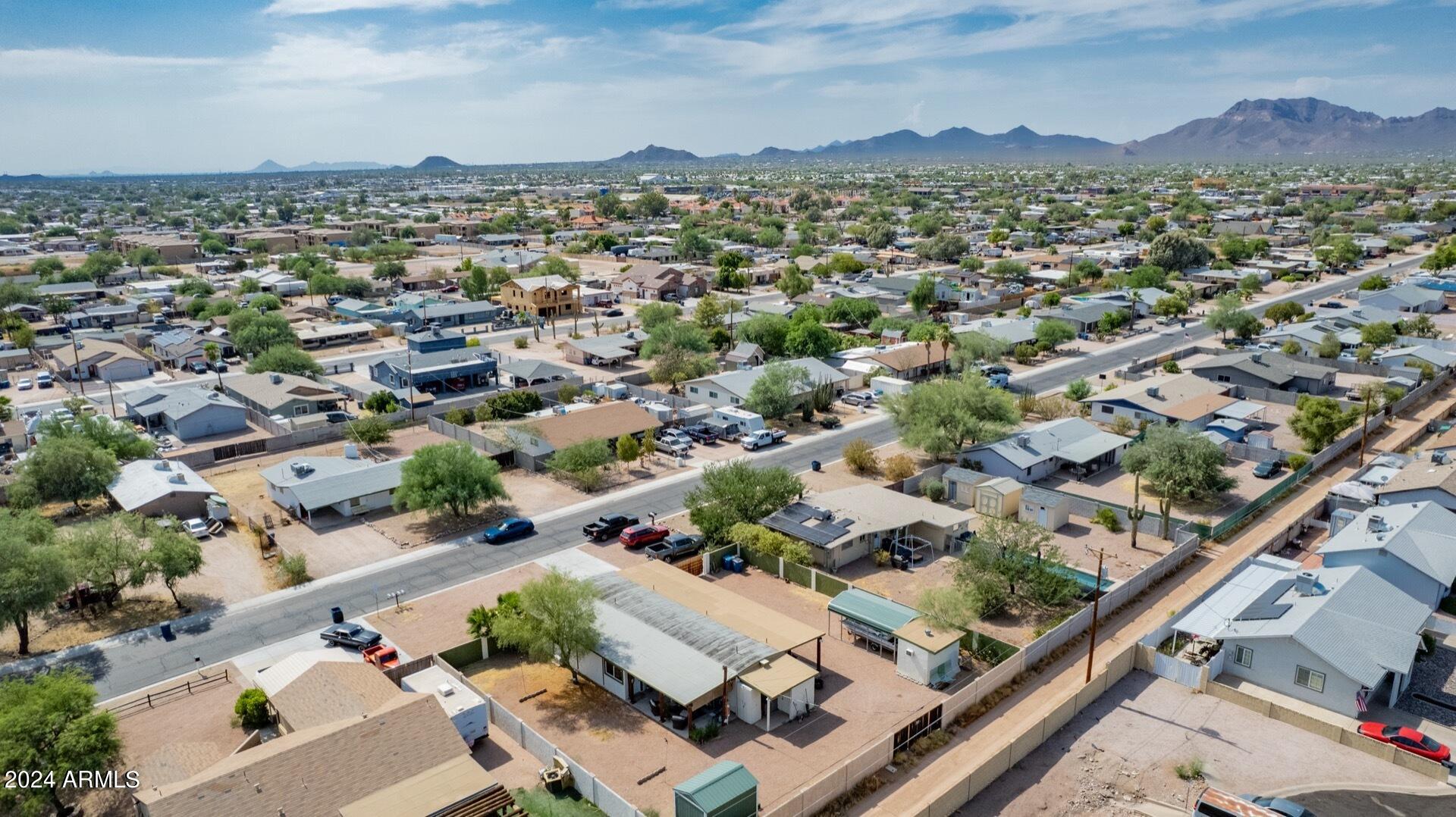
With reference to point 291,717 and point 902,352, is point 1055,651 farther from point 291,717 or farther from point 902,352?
point 902,352

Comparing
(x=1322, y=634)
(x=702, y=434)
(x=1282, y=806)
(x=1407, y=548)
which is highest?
(x=1407, y=548)

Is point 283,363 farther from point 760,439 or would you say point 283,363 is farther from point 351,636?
point 351,636

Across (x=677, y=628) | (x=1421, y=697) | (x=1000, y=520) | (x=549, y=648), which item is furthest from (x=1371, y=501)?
(x=549, y=648)

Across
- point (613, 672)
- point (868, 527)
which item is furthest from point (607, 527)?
point (613, 672)

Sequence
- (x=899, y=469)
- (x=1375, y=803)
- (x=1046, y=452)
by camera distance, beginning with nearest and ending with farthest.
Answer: (x=1375, y=803), (x=899, y=469), (x=1046, y=452)

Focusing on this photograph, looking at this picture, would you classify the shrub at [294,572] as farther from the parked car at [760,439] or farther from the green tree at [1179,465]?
the green tree at [1179,465]

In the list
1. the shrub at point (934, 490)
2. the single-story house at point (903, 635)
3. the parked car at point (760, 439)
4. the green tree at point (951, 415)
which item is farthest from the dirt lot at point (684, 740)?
the parked car at point (760, 439)
